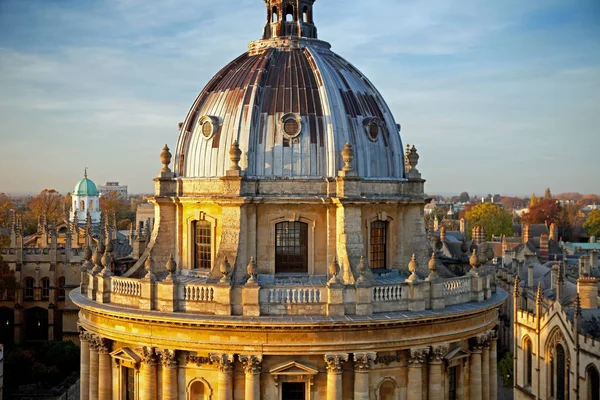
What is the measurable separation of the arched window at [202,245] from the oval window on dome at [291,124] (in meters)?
5.32

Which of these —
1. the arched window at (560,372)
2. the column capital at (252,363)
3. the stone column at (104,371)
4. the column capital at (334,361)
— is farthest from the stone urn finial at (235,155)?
the arched window at (560,372)

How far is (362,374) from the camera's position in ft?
91.6

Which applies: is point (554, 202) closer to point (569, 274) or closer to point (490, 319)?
point (569, 274)

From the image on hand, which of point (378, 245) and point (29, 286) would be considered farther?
point (29, 286)

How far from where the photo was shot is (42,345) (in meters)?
65.1

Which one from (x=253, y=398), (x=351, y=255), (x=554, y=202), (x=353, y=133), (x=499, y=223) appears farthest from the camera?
(x=554, y=202)

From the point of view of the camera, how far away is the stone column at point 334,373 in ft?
90.5

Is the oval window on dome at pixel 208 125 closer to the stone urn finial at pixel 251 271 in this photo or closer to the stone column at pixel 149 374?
the stone urn finial at pixel 251 271

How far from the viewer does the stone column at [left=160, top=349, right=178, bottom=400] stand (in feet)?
94.2

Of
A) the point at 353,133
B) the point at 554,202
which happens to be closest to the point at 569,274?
the point at 353,133

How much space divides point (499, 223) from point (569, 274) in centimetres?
7869

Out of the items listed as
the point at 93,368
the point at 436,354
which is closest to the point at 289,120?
the point at 436,354

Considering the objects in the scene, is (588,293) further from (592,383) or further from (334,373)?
(334,373)

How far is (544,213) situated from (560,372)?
404 ft
